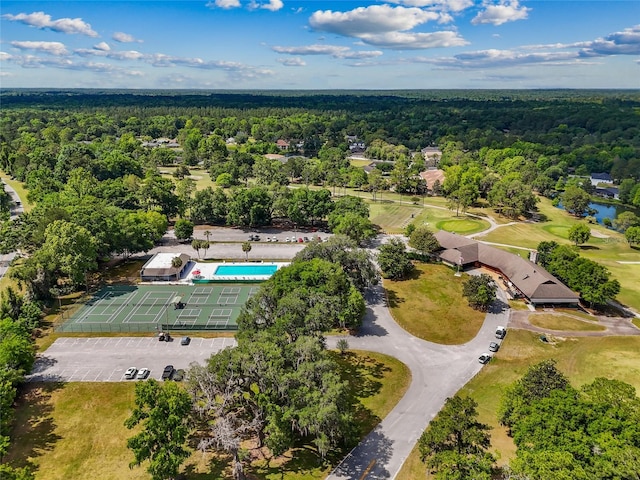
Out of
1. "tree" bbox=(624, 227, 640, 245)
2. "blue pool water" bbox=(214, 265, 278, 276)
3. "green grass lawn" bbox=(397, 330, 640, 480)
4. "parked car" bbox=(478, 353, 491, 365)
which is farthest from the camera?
"tree" bbox=(624, 227, 640, 245)

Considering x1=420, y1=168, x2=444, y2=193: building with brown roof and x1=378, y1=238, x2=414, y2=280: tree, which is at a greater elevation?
x1=420, y1=168, x2=444, y2=193: building with brown roof

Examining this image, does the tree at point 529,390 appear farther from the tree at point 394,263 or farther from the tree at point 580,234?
the tree at point 580,234

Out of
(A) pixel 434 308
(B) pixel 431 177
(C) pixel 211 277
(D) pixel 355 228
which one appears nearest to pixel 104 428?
(C) pixel 211 277

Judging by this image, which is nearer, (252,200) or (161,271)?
(161,271)

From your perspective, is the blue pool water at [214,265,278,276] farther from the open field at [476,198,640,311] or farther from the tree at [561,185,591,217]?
the tree at [561,185,591,217]

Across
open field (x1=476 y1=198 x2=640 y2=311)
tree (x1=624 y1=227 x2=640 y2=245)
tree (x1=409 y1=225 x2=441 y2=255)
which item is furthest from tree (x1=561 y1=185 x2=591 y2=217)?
tree (x1=409 y1=225 x2=441 y2=255)

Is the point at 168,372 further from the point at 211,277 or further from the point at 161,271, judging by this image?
the point at 161,271

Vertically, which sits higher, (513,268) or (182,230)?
(182,230)
